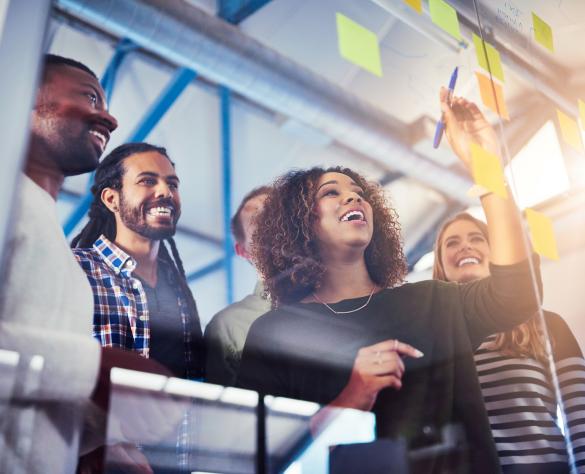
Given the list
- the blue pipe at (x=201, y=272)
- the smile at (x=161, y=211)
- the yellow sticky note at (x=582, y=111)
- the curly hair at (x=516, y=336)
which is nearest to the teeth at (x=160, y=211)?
the smile at (x=161, y=211)

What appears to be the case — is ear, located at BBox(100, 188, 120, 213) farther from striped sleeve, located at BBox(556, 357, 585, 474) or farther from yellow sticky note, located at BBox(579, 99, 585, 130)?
yellow sticky note, located at BBox(579, 99, 585, 130)

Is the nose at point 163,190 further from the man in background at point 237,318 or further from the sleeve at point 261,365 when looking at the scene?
the sleeve at point 261,365

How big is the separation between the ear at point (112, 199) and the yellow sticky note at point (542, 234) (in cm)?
101

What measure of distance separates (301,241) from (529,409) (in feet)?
2.07

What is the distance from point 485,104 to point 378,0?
0.40 meters

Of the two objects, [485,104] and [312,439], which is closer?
[312,439]

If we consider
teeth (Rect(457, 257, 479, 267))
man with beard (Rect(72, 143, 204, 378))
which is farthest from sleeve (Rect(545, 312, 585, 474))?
man with beard (Rect(72, 143, 204, 378))

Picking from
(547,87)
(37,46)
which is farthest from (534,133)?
(37,46)

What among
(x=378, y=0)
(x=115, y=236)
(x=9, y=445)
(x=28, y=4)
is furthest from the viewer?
(x=378, y=0)

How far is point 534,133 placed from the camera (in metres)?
1.76

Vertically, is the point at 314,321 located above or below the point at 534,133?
below

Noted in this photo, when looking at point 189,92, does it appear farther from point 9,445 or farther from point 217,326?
point 9,445

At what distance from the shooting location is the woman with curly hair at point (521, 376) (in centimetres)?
135

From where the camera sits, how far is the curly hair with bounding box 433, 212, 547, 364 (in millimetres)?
1438
